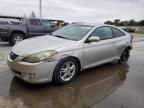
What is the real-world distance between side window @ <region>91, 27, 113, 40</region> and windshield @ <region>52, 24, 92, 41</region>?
244 mm

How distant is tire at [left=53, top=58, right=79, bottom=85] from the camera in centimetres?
454

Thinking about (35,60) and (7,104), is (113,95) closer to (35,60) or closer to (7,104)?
(35,60)

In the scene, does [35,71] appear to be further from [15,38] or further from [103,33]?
[15,38]

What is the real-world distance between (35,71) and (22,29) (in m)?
8.35

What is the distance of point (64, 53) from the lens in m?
4.63

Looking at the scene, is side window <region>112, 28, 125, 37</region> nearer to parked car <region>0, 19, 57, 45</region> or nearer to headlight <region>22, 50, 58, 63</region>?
headlight <region>22, 50, 58, 63</region>

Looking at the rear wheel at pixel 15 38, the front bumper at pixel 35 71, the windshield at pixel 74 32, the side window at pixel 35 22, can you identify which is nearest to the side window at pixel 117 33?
the windshield at pixel 74 32

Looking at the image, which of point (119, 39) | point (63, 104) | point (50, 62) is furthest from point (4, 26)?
point (63, 104)

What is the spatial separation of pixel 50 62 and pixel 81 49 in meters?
1.04

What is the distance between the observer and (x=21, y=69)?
4.29m

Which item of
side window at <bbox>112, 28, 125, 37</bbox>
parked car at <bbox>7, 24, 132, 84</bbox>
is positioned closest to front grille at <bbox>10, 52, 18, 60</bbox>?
parked car at <bbox>7, 24, 132, 84</bbox>

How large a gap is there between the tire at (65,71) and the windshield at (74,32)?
2.47 feet

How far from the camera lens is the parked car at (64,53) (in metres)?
4.28

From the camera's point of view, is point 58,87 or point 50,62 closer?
point 50,62
